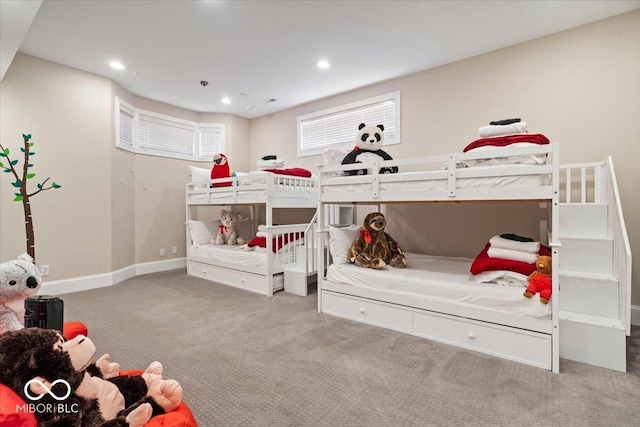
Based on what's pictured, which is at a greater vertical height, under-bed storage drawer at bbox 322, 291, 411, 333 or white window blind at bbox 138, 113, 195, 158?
white window blind at bbox 138, 113, 195, 158

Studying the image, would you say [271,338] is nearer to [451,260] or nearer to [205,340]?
[205,340]

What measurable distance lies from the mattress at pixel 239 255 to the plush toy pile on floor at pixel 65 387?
270cm

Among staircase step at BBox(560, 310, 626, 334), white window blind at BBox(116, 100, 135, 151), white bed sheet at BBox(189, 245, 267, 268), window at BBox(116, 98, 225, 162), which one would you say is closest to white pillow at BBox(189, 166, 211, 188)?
window at BBox(116, 98, 225, 162)

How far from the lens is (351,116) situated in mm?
4621

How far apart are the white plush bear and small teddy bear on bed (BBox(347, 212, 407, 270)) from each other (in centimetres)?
229

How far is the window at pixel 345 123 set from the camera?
4230 millimetres

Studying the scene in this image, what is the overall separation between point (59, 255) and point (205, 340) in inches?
105

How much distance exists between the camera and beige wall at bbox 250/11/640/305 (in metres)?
2.85

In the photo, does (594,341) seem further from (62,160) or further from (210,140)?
(210,140)

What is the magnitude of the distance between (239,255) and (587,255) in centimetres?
355

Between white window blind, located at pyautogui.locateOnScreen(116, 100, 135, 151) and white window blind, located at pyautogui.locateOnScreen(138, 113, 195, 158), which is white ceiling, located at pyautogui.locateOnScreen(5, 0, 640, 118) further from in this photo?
white window blind, located at pyautogui.locateOnScreen(138, 113, 195, 158)

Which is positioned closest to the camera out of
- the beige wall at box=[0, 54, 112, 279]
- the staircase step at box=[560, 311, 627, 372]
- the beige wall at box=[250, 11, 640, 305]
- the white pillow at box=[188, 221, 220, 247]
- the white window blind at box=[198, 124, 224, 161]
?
the staircase step at box=[560, 311, 627, 372]

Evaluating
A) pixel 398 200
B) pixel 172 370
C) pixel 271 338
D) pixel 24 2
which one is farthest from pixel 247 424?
pixel 24 2

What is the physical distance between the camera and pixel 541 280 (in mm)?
2088
